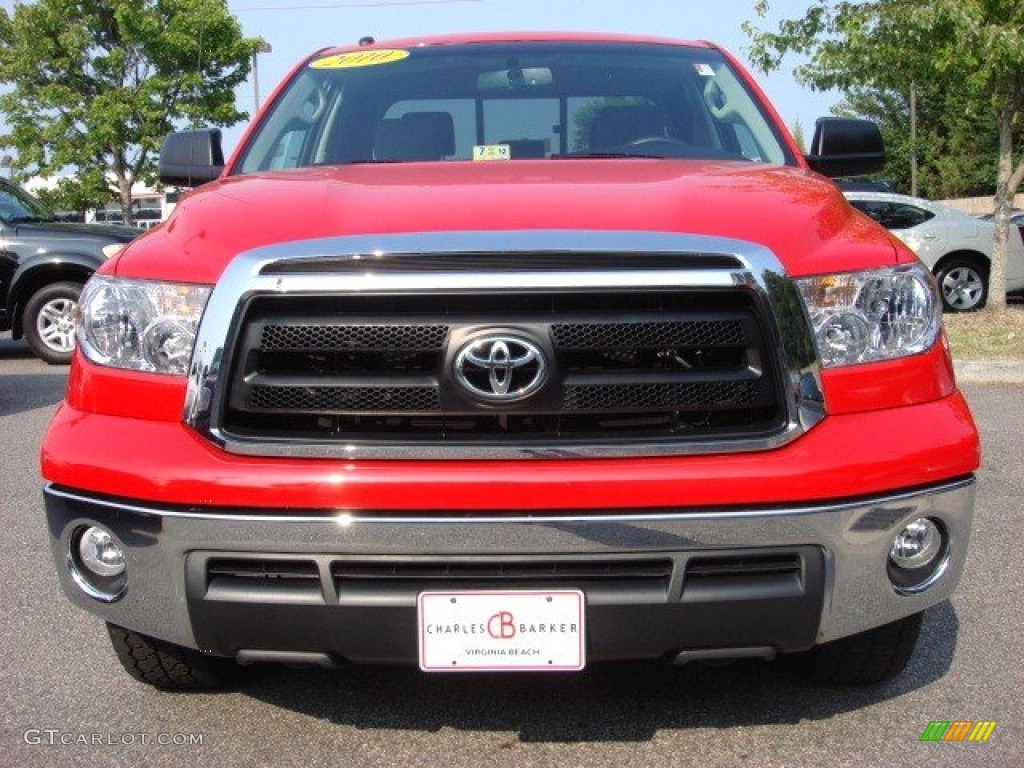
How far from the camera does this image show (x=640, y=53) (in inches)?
188

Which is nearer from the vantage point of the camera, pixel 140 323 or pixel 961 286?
pixel 140 323

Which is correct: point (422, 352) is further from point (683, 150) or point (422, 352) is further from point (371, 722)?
point (683, 150)

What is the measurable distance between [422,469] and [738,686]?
4.16ft

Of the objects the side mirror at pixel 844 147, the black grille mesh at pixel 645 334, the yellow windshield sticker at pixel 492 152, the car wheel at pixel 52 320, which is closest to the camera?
the black grille mesh at pixel 645 334

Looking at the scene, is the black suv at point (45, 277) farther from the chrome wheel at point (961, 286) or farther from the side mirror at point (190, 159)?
the chrome wheel at point (961, 286)

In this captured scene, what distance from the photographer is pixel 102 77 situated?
2847 cm

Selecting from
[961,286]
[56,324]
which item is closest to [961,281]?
[961,286]

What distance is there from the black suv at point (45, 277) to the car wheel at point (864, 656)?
9.94 metres

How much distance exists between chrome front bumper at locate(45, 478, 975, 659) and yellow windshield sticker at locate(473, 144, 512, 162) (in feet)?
6.06

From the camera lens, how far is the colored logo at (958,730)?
10.3 feet

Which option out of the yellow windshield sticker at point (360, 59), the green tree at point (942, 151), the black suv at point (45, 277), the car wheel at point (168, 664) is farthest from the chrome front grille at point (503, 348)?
the green tree at point (942, 151)

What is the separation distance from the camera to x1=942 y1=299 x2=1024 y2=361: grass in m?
11.0

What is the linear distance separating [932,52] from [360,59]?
983cm

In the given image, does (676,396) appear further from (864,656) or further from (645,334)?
(864,656)
